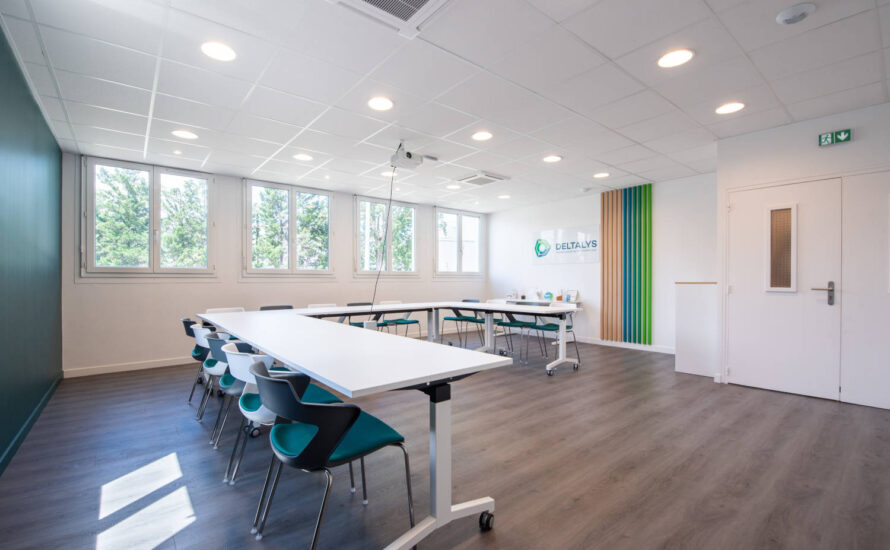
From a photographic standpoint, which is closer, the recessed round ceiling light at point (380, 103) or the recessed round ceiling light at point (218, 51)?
the recessed round ceiling light at point (218, 51)

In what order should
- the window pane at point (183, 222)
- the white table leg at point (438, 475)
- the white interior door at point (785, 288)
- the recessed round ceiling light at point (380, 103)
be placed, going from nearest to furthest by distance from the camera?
the white table leg at point (438, 475) → the recessed round ceiling light at point (380, 103) → the white interior door at point (785, 288) → the window pane at point (183, 222)

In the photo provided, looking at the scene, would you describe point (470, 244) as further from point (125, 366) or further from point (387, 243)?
point (125, 366)

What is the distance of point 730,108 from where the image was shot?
3.90 metres

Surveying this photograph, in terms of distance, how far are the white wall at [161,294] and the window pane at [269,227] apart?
25 cm

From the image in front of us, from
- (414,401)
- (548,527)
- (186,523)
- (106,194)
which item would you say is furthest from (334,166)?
(548,527)

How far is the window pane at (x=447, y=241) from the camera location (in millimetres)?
9320

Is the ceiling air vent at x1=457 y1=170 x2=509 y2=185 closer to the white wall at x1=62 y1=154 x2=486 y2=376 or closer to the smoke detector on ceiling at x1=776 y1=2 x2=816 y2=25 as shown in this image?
the white wall at x1=62 y1=154 x2=486 y2=376

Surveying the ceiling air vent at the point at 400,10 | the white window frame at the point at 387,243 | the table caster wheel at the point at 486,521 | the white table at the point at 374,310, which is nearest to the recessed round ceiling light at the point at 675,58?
the ceiling air vent at the point at 400,10

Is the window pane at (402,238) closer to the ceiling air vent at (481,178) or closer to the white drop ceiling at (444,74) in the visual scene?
the ceiling air vent at (481,178)

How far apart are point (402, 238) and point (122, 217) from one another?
4.81 metres

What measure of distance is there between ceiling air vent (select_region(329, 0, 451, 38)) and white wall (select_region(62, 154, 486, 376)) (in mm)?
5044

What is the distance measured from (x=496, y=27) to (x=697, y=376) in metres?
4.93

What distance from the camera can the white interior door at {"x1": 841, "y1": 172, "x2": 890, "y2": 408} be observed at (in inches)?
147

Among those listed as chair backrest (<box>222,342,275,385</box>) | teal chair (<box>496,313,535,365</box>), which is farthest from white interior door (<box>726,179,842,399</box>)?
chair backrest (<box>222,342,275,385</box>)
